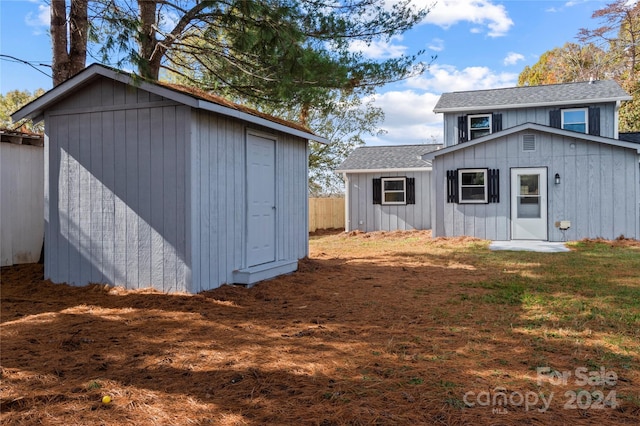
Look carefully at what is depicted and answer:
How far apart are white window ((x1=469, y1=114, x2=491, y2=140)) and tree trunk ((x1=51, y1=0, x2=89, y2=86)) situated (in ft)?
41.7

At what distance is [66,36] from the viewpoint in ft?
24.2

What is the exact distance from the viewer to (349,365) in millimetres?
3211

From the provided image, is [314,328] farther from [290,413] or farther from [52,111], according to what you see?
[52,111]

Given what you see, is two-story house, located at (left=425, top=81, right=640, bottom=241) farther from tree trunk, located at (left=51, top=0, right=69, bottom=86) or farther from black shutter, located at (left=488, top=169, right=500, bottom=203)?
tree trunk, located at (left=51, top=0, right=69, bottom=86)

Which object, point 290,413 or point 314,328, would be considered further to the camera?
point 314,328

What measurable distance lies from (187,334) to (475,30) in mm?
16235

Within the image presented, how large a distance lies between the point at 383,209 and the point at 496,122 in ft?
16.6

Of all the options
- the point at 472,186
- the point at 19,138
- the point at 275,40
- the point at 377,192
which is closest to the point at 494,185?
the point at 472,186

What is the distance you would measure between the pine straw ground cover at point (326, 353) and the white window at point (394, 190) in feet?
33.3

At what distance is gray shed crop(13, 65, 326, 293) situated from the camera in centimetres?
551

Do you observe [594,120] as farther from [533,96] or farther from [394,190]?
[394,190]

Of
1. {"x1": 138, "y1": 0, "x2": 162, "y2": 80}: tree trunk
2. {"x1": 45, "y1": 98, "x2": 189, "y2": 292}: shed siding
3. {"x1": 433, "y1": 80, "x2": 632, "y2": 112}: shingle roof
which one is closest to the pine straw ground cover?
{"x1": 45, "y1": 98, "x2": 189, "y2": 292}: shed siding

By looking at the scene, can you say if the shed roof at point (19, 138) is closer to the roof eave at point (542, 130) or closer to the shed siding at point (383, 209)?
the roof eave at point (542, 130)

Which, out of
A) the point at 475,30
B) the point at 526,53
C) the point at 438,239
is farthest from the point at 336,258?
the point at 526,53
